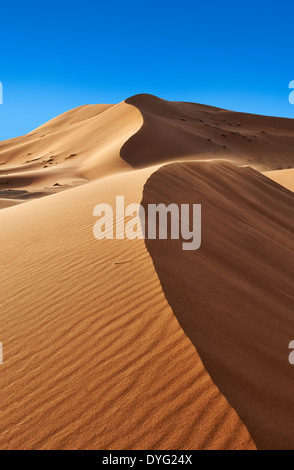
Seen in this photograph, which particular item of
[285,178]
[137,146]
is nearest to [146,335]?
[285,178]

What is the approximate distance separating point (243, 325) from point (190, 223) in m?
2.35

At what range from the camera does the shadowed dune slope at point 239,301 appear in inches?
93.5

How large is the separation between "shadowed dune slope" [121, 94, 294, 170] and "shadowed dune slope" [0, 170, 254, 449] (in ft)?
67.0

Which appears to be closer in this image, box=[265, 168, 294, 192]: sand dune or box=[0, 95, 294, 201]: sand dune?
box=[265, 168, 294, 192]: sand dune

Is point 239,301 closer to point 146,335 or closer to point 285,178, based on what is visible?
point 146,335

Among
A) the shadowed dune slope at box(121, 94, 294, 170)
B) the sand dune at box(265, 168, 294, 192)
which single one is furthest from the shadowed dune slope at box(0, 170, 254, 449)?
the shadowed dune slope at box(121, 94, 294, 170)

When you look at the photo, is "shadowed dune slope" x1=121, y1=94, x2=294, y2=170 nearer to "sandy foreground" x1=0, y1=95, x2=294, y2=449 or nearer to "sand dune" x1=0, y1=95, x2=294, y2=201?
"sand dune" x1=0, y1=95, x2=294, y2=201

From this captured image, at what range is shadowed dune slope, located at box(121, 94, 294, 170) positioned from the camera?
26953 millimetres

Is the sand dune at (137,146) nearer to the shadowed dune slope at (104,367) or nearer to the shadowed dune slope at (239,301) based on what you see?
the shadowed dune slope at (239,301)

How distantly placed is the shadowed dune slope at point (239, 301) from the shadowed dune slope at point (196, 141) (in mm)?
18024

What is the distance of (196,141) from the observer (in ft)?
101

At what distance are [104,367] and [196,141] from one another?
2985cm

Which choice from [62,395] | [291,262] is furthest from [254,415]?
[291,262]

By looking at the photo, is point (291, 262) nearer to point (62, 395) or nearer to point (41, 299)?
point (41, 299)
